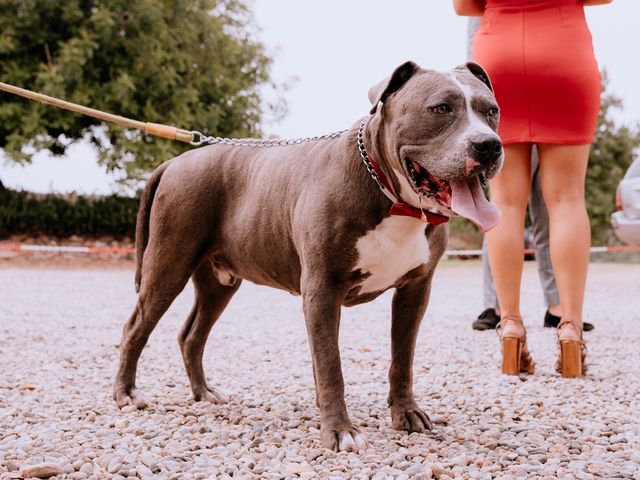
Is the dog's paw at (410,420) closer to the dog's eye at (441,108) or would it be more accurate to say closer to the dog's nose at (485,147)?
the dog's nose at (485,147)

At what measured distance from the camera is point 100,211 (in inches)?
651

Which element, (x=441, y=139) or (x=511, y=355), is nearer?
(x=441, y=139)

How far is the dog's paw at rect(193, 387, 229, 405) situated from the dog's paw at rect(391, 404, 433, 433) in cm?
87

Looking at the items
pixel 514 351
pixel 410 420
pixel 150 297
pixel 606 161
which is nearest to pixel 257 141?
pixel 150 297

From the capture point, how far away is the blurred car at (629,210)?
8656 millimetres

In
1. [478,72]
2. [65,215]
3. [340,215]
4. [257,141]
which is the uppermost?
[478,72]

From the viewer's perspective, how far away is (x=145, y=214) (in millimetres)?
3395

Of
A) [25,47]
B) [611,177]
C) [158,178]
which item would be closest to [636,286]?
[158,178]

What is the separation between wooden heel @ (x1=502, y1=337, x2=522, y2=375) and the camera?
377cm

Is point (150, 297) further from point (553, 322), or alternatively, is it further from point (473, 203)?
point (553, 322)

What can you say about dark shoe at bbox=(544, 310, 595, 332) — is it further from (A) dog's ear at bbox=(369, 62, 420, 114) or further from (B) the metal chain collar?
(A) dog's ear at bbox=(369, 62, 420, 114)

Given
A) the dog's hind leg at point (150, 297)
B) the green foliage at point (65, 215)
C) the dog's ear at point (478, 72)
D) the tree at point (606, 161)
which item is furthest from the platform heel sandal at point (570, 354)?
the tree at point (606, 161)

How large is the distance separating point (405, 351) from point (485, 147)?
997 millimetres

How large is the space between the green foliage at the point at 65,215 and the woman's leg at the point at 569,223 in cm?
1383
